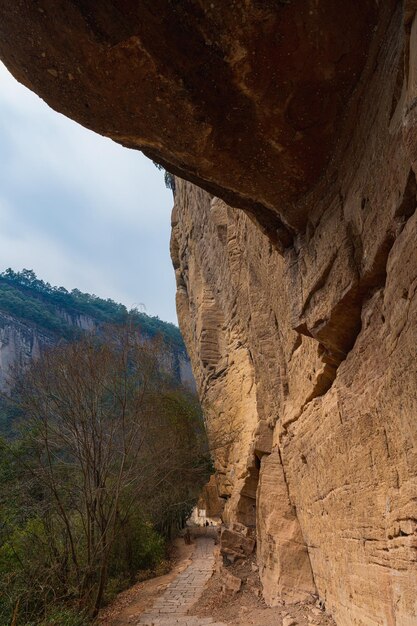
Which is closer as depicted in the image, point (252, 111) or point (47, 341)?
point (252, 111)

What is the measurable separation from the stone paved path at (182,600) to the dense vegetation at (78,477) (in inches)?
42.5

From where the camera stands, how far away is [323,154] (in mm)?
3939

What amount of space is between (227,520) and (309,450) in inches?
302

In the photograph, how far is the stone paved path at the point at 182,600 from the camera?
7805mm

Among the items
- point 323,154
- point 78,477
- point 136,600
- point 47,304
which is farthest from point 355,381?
point 47,304

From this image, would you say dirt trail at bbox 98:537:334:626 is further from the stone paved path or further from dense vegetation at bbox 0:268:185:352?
dense vegetation at bbox 0:268:185:352

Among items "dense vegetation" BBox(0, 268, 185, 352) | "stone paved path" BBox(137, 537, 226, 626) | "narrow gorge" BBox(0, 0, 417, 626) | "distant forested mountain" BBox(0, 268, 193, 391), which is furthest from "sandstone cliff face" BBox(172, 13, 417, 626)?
"dense vegetation" BBox(0, 268, 185, 352)

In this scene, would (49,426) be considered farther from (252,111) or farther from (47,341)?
(47,341)

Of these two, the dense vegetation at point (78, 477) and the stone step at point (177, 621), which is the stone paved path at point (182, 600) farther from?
the dense vegetation at point (78, 477)

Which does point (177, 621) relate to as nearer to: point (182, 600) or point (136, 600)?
point (182, 600)

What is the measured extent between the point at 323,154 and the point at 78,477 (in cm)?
802

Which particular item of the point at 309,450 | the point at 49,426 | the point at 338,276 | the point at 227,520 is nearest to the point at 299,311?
the point at 338,276

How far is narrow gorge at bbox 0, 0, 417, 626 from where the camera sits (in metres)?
3.06

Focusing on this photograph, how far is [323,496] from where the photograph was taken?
5.04m
